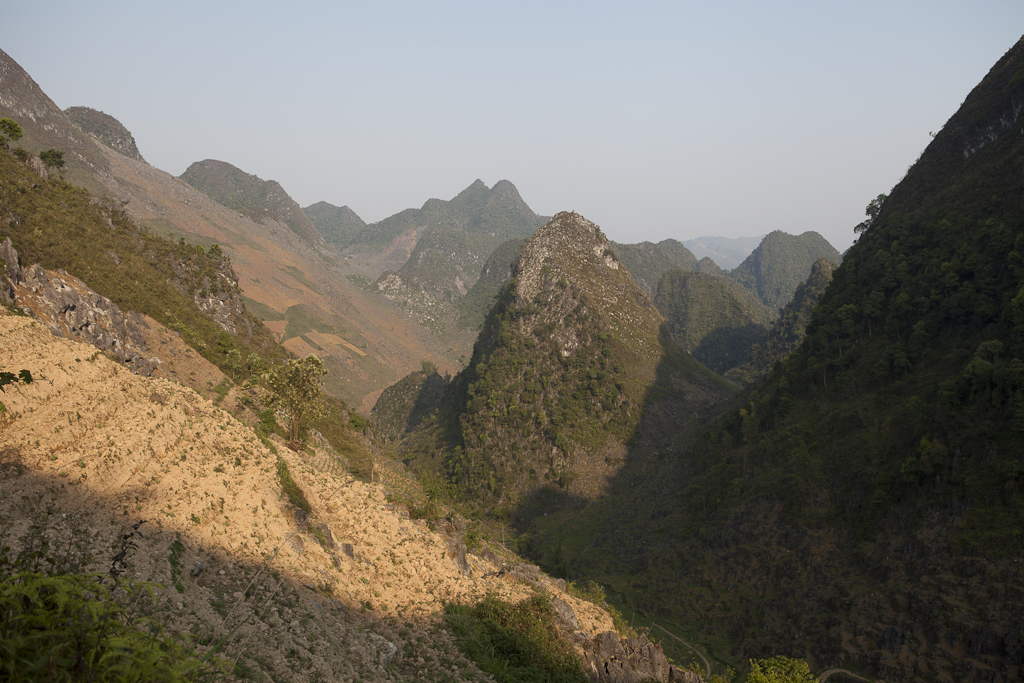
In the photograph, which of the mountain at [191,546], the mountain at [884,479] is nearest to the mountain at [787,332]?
the mountain at [884,479]

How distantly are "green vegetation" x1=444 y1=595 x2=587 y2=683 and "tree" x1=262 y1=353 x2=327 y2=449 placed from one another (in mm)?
17340

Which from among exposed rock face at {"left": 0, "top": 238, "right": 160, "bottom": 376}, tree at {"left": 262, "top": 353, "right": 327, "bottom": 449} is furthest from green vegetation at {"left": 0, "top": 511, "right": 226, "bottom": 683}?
exposed rock face at {"left": 0, "top": 238, "right": 160, "bottom": 376}

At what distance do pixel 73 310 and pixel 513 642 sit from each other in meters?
34.3

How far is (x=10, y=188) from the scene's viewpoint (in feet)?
133

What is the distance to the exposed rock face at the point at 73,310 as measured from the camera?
3033 cm

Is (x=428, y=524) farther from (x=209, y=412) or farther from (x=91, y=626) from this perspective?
(x=91, y=626)

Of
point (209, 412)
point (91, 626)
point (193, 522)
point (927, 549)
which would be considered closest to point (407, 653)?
point (193, 522)

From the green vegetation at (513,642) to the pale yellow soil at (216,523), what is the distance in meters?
0.81

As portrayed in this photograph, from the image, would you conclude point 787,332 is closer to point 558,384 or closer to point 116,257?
point 558,384

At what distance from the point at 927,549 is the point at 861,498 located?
342 inches

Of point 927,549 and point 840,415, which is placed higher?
point 840,415

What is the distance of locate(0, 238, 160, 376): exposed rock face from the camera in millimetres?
30328

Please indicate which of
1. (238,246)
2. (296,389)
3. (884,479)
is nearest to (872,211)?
(884,479)

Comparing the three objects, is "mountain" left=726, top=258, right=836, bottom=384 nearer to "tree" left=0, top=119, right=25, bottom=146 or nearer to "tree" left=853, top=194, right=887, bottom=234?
"tree" left=853, top=194, right=887, bottom=234
